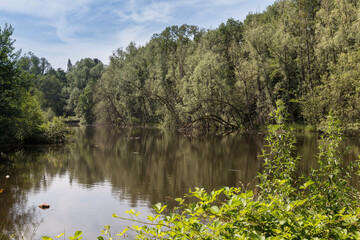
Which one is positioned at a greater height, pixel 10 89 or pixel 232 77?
pixel 232 77

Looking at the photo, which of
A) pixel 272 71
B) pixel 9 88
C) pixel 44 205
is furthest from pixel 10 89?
pixel 272 71

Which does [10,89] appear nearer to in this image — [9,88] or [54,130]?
[9,88]

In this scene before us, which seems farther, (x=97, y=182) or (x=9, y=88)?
(x=9, y=88)

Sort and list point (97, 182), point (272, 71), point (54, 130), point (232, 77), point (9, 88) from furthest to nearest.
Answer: point (232, 77) < point (272, 71) < point (54, 130) < point (9, 88) < point (97, 182)

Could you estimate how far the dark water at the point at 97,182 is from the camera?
30.3 ft

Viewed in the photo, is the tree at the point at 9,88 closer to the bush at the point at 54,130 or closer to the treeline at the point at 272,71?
the bush at the point at 54,130

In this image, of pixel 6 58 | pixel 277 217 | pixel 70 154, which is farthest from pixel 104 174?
pixel 277 217

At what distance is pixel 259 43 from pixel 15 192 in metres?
37.8

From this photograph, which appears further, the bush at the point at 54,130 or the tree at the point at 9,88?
the bush at the point at 54,130

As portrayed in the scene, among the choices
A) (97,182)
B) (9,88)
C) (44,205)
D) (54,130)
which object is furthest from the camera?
(54,130)

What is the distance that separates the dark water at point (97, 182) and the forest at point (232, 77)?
3.95 m

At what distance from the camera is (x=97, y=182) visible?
→ 14734mm

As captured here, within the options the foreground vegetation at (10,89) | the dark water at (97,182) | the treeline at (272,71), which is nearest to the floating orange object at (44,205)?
the dark water at (97,182)

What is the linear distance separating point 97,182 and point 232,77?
37477 mm
